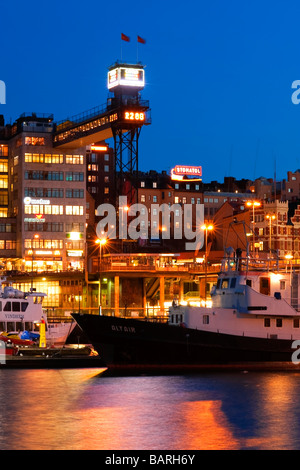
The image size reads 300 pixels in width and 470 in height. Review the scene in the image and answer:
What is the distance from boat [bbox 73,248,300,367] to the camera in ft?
200

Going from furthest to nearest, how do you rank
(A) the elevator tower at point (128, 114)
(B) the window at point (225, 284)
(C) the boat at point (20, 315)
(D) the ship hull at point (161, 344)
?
(A) the elevator tower at point (128, 114), (C) the boat at point (20, 315), (B) the window at point (225, 284), (D) the ship hull at point (161, 344)

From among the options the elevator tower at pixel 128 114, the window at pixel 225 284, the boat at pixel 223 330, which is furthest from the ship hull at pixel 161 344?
the elevator tower at pixel 128 114

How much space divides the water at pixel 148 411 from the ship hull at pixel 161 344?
145 centimetres

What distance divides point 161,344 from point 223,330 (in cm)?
453

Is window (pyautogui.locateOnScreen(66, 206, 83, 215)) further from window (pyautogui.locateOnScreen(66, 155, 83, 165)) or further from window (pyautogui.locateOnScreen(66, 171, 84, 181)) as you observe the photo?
window (pyautogui.locateOnScreen(66, 155, 83, 165))

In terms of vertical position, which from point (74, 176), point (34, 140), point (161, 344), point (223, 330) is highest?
point (34, 140)

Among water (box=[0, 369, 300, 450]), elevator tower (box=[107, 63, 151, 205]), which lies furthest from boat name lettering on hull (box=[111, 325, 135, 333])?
elevator tower (box=[107, 63, 151, 205])

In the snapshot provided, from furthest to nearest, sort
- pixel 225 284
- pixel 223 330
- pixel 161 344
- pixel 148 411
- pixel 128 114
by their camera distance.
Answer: pixel 128 114
pixel 225 284
pixel 223 330
pixel 161 344
pixel 148 411

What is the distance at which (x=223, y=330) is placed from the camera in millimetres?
61719

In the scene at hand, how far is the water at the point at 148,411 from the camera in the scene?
131 ft

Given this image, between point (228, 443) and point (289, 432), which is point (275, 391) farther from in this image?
point (228, 443)

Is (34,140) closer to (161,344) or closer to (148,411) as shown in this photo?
(161,344)

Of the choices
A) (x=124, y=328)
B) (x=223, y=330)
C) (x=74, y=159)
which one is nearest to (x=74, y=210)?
(x=74, y=159)

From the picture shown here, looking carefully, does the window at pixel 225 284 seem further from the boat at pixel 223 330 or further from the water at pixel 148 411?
the water at pixel 148 411
